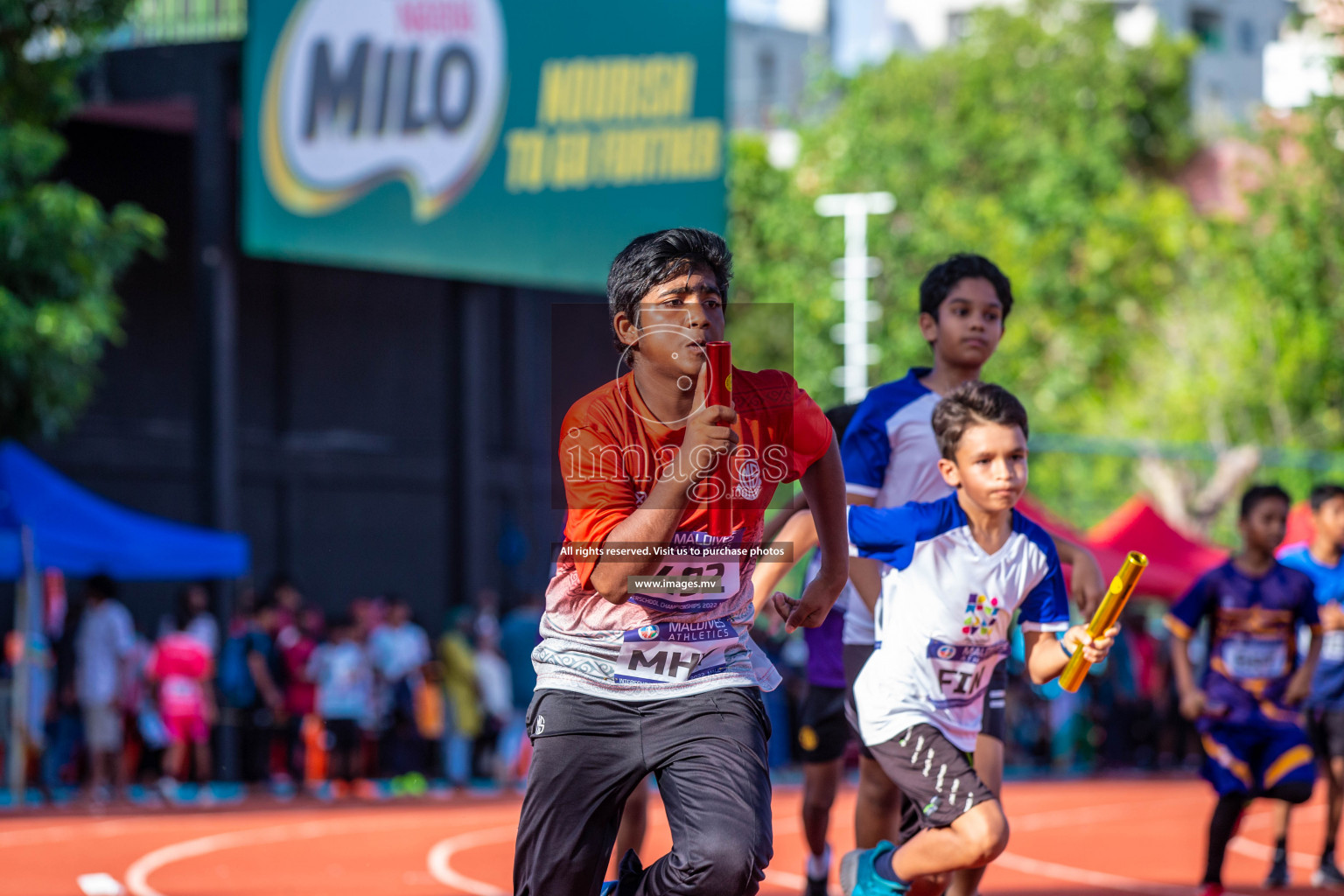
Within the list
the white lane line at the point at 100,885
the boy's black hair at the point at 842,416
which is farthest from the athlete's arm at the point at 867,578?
the white lane line at the point at 100,885

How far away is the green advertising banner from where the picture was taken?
21109 millimetres

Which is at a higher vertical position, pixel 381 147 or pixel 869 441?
pixel 381 147

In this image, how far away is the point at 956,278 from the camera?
6773 millimetres

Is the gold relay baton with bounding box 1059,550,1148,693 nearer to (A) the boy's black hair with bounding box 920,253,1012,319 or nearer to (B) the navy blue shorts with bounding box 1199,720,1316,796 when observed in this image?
(A) the boy's black hair with bounding box 920,253,1012,319

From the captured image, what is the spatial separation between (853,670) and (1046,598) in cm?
87

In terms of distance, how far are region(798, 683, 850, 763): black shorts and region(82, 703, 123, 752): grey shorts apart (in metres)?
10.4

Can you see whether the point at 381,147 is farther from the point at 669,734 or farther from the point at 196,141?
the point at 669,734

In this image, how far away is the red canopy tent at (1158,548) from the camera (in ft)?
70.9

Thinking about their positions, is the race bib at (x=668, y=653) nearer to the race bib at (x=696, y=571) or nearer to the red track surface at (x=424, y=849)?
the race bib at (x=696, y=571)

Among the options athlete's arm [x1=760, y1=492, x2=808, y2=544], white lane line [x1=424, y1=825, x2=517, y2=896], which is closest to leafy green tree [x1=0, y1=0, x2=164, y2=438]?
white lane line [x1=424, y1=825, x2=517, y2=896]

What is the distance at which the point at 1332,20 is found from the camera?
16188 millimetres

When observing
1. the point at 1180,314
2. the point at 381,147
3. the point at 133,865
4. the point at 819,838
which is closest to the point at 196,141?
the point at 381,147

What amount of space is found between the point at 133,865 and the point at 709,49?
1641 centimetres

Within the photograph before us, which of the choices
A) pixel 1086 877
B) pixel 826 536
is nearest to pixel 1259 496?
pixel 1086 877
